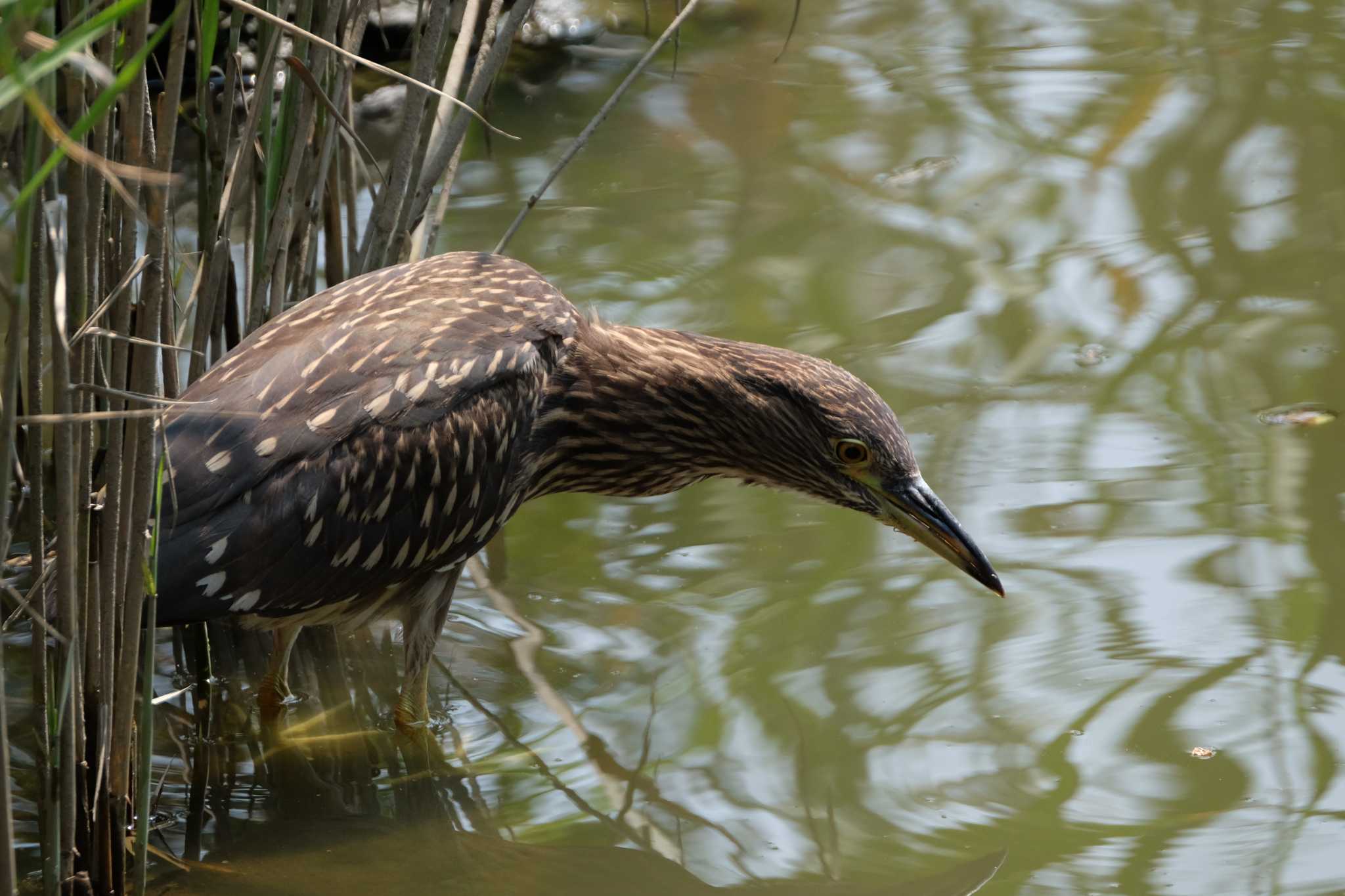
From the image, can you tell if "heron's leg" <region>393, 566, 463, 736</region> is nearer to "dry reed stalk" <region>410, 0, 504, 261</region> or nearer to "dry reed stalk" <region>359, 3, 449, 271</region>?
"dry reed stalk" <region>359, 3, 449, 271</region>

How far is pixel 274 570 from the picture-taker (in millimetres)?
3455

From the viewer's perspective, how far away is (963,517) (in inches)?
183

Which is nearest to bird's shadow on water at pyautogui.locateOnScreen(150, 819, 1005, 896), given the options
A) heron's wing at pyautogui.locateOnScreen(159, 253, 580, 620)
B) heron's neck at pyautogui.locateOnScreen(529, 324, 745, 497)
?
heron's wing at pyautogui.locateOnScreen(159, 253, 580, 620)

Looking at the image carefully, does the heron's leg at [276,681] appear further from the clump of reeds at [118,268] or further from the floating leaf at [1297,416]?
the floating leaf at [1297,416]

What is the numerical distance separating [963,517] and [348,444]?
2024mm

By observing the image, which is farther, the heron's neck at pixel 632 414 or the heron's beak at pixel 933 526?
the heron's neck at pixel 632 414

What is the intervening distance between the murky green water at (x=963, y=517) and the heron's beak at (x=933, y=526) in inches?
11.0

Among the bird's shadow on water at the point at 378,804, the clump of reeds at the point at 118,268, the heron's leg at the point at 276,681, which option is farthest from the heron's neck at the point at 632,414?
the heron's leg at the point at 276,681

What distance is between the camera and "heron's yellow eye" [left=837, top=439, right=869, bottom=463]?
4.09 metres

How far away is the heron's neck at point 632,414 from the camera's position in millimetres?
4223

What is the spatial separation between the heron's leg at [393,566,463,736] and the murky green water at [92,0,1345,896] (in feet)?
0.45

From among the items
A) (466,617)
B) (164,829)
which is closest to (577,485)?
(466,617)

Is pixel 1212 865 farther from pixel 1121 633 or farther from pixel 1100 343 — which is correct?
pixel 1100 343

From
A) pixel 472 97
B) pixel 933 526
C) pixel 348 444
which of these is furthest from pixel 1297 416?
pixel 348 444
